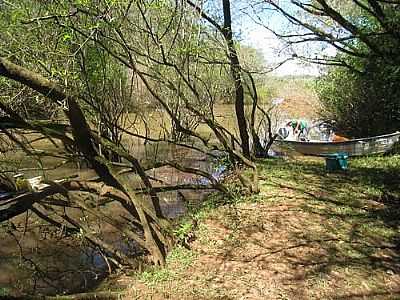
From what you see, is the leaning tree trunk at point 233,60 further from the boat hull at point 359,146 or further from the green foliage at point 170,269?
the green foliage at point 170,269

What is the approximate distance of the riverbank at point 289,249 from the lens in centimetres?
544

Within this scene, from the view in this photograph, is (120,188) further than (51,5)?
No

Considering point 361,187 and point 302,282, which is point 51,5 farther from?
point 361,187

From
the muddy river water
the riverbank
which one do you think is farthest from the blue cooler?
the muddy river water

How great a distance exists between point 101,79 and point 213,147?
3608 mm

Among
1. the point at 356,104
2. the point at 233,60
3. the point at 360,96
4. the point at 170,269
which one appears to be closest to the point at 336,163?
the point at 233,60

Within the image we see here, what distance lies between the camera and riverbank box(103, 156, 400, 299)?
17.8ft

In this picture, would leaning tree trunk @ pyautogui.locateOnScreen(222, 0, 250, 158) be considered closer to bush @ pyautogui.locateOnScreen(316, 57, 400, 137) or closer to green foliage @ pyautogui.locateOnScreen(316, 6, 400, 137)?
green foliage @ pyautogui.locateOnScreen(316, 6, 400, 137)

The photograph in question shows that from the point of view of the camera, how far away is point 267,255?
6434mm

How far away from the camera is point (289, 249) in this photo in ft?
21.5

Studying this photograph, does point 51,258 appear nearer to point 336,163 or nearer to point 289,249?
point 289,249

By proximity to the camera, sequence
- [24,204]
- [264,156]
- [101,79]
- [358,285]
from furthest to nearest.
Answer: [264,156] → [101,79] → [358,285] → [24,204]

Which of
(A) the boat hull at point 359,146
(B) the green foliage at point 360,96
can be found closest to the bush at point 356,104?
(B) the green foliage at point 360,96

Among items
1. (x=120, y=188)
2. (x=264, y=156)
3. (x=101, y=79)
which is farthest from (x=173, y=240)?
(x=264, y=156)
